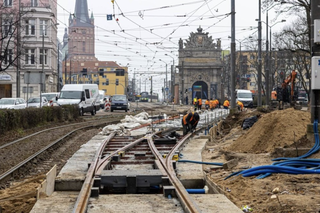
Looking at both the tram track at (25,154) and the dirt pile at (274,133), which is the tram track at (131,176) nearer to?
the tram track at (25,154)

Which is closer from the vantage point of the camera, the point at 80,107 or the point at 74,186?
the point at 74,186

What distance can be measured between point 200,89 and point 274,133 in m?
78.6

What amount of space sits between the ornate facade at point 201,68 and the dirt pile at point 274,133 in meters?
74.9

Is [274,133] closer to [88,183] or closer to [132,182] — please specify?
[132,182]

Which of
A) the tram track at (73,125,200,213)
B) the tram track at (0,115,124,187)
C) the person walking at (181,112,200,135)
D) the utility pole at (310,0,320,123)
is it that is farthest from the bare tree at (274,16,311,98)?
the tram track at (73,125,200,213)

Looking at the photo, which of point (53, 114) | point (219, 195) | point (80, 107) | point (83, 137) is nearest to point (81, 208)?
point (219, 195)

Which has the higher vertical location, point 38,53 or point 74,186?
point 38,53

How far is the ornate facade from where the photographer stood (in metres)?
90.5

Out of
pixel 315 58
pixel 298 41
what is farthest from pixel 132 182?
pixel 298 41

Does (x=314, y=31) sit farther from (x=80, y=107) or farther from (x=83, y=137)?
(x=80, y=107)

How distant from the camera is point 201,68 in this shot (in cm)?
9144

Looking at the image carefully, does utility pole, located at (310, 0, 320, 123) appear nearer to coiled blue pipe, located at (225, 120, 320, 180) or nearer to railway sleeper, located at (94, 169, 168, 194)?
coiled blue pipe, located at (225, 120, 320, 180)

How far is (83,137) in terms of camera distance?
2116cm

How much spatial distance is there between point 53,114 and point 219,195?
2436cm
